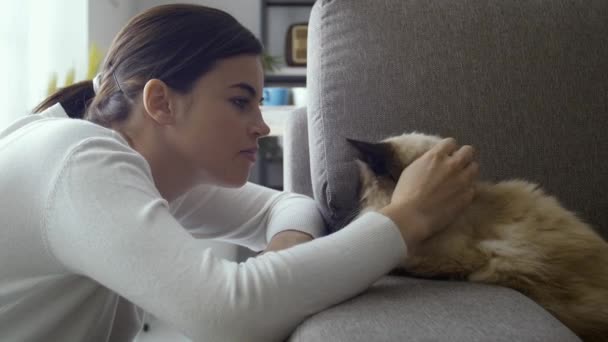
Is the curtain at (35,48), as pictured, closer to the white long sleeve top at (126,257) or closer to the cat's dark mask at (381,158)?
the white long sleeve top at (126,257)

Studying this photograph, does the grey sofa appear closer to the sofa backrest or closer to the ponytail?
the sofa backrest

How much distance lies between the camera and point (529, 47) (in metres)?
1.08

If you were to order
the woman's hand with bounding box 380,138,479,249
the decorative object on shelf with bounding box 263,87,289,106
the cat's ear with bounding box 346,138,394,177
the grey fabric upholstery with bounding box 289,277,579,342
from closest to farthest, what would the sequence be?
1. the grey fabric upholstery with bounding box 289,277,579,342
2. the woman's hand with bounding box 380,138,479,249
3. the cat's ear with bounding box 346,138,394,177
4. the decorative object on shelf with bounding box 263,87,289,106

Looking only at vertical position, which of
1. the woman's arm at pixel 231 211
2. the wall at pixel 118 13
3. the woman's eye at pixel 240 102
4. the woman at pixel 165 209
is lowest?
the woman's arm at pixel 231 211

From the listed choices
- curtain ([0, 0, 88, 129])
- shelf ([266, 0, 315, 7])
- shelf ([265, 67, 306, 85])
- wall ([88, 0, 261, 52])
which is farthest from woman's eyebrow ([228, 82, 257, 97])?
shelf ([266, 0, 315, 7])

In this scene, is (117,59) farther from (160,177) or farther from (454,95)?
(454,95)

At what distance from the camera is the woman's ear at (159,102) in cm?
96

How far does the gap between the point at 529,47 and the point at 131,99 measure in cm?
81

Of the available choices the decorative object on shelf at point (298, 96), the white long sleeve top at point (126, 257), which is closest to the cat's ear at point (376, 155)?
the white long sleeve top at point (126, 257)

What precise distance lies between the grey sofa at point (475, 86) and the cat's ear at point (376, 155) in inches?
2.6

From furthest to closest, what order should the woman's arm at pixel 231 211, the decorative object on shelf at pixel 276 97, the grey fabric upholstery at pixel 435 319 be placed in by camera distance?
the decorative object on shelf at pixel 276 97, the woman's arm at pixel 231 211, the grey fabric upholstery at pixel 435 319

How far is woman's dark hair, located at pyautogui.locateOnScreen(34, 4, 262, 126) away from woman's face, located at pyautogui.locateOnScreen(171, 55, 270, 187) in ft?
0.08

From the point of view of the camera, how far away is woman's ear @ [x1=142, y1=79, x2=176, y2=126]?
96 centimetres

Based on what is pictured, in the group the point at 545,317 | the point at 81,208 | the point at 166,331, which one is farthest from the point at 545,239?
the point at 166,331
